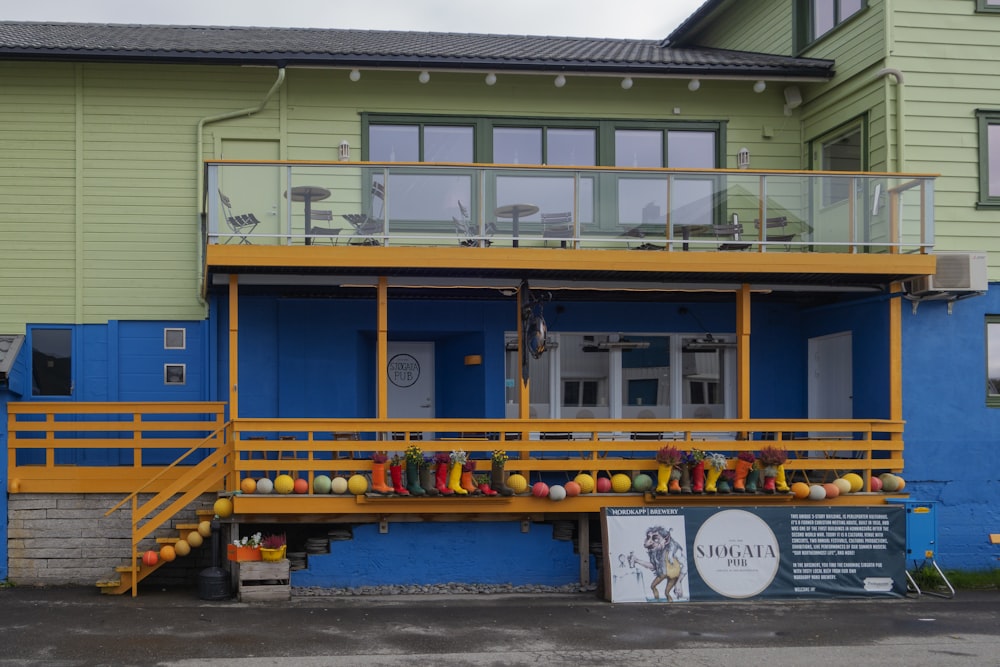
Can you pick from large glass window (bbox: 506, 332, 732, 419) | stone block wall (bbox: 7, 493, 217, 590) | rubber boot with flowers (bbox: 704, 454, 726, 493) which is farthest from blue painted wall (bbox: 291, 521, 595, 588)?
large glass window (bbox: 506, 332, 732, 419)

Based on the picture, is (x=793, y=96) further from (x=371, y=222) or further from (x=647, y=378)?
(x=371, y=222)

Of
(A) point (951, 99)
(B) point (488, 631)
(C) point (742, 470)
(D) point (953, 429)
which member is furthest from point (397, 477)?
(A) point (951, 99)

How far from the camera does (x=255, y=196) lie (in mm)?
12734

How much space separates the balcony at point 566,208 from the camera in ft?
41.7

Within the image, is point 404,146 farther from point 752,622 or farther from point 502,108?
point 752,622

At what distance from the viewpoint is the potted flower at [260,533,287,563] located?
39.6 ft

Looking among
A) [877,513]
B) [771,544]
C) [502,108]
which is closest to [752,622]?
[771,544]

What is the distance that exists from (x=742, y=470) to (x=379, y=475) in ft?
13.8

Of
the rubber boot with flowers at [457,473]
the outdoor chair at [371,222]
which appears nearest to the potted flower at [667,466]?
the rubber boot with flowers at [457,473]

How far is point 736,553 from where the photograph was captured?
40.3ft

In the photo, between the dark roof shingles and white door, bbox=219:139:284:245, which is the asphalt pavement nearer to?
white door, bbox=219:139:284:245

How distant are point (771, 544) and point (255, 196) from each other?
7.14 meters

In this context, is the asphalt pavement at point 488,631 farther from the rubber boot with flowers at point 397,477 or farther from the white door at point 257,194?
the white door at point 257,194

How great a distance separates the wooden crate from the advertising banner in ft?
11.7
